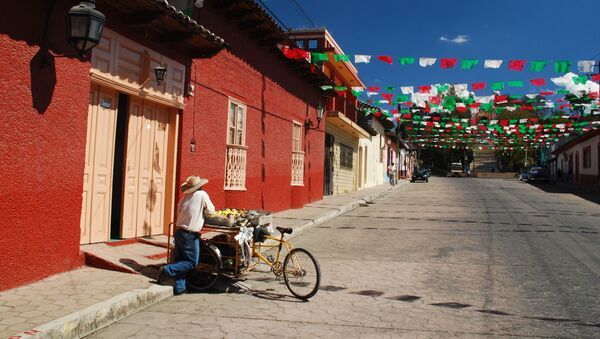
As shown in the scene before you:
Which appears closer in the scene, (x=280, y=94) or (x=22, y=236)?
(x=22, y=236)

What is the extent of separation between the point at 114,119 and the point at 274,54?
7.10 meters

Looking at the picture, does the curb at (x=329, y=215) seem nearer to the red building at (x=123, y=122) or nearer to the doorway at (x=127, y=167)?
the red building at (x=123, y=122)

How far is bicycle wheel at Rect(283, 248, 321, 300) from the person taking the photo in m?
5.52

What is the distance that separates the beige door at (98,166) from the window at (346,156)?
18.5m

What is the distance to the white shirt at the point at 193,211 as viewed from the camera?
19.2 feet

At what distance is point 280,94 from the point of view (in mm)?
14078

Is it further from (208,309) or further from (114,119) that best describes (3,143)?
(208,309)

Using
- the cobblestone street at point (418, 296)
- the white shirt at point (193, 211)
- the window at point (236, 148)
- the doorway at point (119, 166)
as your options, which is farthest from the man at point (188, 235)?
the window at point (236, 148)

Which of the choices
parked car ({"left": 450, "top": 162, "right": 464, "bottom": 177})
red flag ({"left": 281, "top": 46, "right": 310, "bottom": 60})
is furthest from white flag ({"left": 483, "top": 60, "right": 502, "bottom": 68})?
parked car ({"left": 450, "top": 162, "right": 464, "bottom": 177})

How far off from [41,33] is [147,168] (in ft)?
9.86

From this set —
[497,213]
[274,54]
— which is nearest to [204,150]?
[274,54]

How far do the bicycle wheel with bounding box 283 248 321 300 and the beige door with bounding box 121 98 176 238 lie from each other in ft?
10.5

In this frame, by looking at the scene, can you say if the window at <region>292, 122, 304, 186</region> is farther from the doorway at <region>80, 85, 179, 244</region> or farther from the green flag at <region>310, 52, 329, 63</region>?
the doorway at <region>80, 85, 179, 244</region>

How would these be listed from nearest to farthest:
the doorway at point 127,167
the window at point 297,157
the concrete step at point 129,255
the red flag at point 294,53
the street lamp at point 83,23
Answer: the street lamp at point 83,23 → the concrete step at point 129,255 → the doorway at point 127,167 → the red flag at point 294,53 → the window at point 297,157
